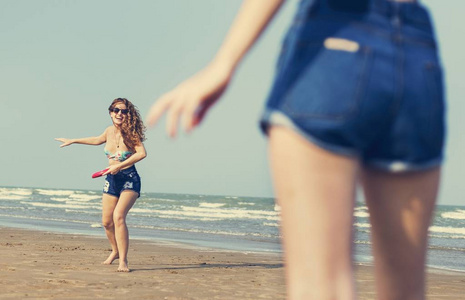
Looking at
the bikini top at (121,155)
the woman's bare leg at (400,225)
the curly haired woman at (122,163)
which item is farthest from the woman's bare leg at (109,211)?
the woman's bare leg at (400,225)

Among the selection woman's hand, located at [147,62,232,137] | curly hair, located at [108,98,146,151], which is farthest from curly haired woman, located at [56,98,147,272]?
woman's hand, located at [147,62,232,137]

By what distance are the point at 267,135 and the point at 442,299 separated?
23.5ft

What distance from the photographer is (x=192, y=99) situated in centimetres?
164

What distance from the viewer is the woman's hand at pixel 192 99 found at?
163 cm

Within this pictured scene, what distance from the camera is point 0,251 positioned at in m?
11.2

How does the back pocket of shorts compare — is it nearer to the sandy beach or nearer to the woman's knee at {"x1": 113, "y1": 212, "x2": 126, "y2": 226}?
the sandy beach

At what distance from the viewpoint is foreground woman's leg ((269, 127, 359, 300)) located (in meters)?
1.59

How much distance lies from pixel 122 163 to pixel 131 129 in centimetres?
46

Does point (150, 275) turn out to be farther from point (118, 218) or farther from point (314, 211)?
point (314, 211)

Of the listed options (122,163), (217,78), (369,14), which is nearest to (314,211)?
(217,78)

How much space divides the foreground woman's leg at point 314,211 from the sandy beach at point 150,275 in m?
5.64

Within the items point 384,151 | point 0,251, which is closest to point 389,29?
point 384,151

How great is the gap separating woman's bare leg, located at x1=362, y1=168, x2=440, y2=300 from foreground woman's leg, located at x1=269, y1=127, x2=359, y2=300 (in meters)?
0.18

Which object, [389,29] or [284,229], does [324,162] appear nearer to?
[284,229]
